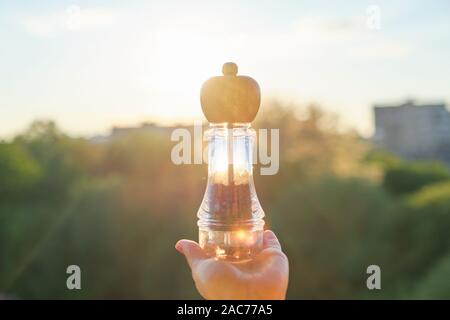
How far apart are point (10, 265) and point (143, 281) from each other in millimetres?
1663

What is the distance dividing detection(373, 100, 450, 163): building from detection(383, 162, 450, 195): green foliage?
47 cm

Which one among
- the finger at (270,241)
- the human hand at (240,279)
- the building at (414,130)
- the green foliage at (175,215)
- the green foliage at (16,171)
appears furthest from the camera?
the building at (414,130)

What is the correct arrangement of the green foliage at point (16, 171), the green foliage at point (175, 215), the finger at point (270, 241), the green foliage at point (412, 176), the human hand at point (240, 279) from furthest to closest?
the green foliage at point (412, 176), the green foliage at point (16, 171), the green foliage at point (175, 215), the finger at point (270, 241), the human hand at point (240, 279)

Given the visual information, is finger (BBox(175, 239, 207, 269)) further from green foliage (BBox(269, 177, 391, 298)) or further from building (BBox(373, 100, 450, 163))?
building (BBox(373, 100, 450, 163))

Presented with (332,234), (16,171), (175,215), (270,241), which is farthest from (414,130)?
(270,241)

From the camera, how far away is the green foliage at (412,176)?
27.1 feet

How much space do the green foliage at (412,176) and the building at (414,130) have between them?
0.47 meters

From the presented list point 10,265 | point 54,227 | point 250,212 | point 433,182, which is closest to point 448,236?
point 433,182

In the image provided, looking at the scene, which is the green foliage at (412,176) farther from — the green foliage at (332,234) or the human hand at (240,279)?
the human hand at (240,279)

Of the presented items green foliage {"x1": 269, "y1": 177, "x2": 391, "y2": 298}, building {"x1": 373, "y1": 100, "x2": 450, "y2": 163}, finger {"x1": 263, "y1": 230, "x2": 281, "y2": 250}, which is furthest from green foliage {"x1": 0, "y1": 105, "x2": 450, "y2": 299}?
finger {"x1": 263, "y1": 230, "x2": 281, "y2": 250}

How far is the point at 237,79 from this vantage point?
0.85 meters

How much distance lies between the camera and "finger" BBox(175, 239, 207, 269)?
853mm

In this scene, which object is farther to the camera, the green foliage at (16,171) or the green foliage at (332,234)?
the green foliage at (16,171)

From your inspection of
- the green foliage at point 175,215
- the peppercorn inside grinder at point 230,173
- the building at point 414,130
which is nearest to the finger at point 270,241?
the peppercorn inside grinder at point 230,173
